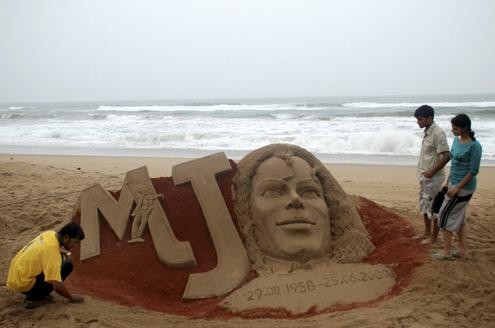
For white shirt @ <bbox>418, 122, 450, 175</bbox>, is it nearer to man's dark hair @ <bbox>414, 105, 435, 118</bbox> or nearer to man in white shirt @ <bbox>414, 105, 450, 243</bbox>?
man in white shirt @ <bbox>414, 105, 450, 243</bbox>

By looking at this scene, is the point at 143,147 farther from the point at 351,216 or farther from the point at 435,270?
the point at 435,270

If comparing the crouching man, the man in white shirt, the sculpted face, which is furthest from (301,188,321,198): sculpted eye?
the crouching man

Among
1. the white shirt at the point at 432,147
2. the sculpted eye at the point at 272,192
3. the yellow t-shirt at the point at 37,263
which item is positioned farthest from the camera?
the sculpted eye at the point at 272,192

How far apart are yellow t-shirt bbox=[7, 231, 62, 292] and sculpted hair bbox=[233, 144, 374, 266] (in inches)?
79.1

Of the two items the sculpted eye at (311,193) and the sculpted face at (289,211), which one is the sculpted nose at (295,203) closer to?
the sculpted face at (289,211)

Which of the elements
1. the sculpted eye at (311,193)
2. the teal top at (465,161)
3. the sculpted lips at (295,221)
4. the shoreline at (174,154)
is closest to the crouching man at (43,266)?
the sculpted lips at (295,221)

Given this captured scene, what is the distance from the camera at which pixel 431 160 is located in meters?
4.88

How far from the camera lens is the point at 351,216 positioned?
5312 millimetres

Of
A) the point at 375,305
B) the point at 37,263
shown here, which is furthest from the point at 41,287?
the point at 375,305

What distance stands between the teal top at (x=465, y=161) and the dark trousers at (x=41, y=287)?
364 centimetres

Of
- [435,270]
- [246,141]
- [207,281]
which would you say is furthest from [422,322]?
[246,141]

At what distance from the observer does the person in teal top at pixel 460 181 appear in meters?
4.18

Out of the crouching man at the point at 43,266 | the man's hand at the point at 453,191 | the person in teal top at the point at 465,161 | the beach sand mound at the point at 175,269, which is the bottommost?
the beach sand mound at the point at 175,269

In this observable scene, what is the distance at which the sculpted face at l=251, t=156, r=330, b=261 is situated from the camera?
15.7ft
